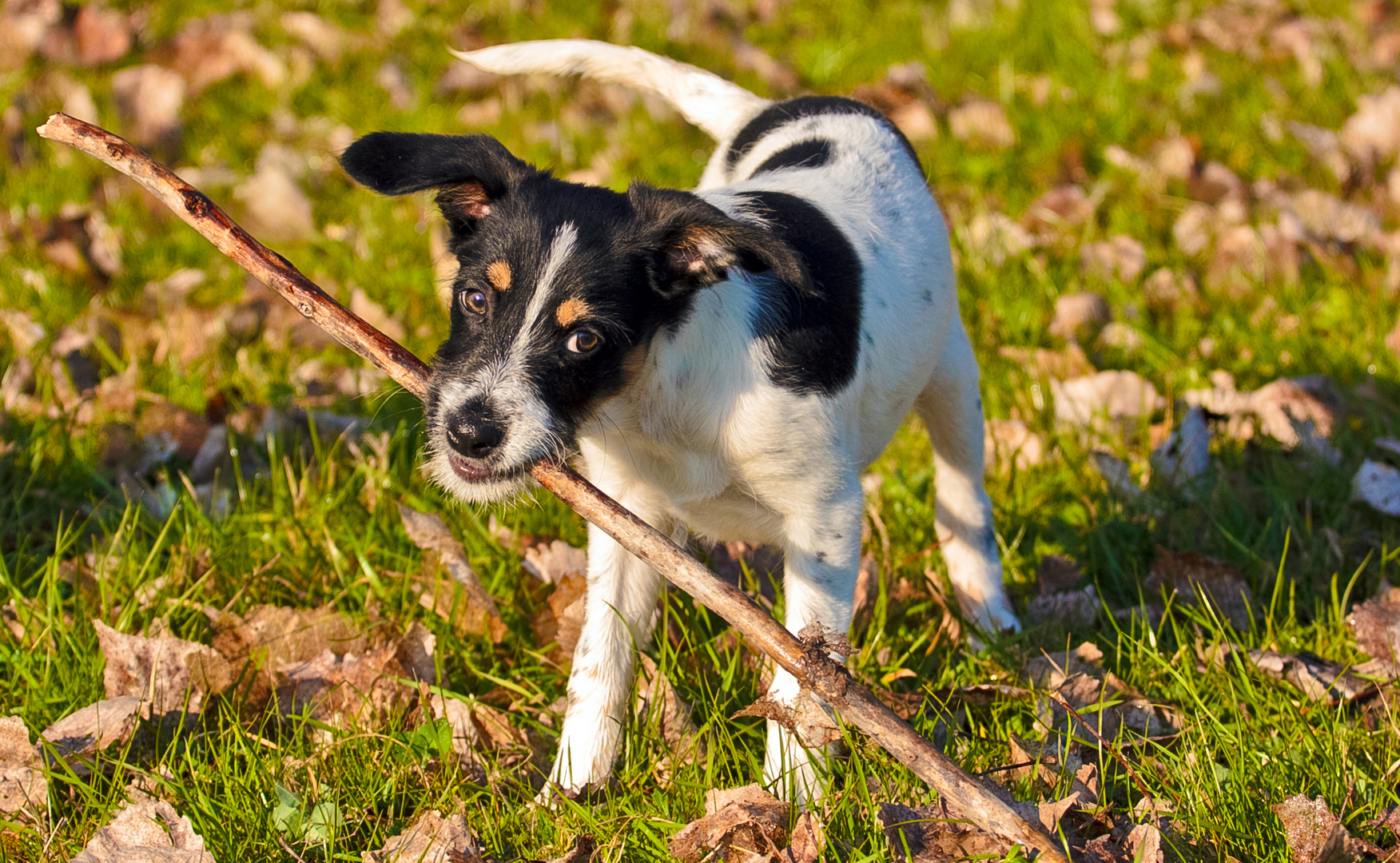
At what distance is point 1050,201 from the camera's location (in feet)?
18.9

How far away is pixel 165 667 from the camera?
2.93 m

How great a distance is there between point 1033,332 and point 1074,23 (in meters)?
3.83

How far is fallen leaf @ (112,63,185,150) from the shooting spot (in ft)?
21.0

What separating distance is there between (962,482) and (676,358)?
52.8 inches

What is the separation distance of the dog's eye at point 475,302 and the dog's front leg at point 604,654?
0.64m

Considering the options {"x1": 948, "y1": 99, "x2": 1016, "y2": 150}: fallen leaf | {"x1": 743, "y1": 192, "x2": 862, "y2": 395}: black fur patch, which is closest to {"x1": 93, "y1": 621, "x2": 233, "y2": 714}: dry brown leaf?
{"x1": 743, "y1": 192, "x2": 862, "y2": 395}: black fur patch

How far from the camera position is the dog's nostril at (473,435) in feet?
8.05

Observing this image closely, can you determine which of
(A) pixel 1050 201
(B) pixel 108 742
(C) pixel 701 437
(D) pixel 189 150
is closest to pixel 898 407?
(C) pixel 701 437

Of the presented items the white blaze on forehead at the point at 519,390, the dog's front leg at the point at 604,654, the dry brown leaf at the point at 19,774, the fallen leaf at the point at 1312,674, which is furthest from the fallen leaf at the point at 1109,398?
the dry brown leaf at the point at 19,774

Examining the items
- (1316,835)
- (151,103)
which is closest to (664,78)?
(1316,835)

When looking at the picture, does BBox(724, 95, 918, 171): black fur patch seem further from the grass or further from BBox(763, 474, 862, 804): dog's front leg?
BBox(763, 474, 862, 804): dog's front leg

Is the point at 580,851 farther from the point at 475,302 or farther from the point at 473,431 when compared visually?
the point at 475,302

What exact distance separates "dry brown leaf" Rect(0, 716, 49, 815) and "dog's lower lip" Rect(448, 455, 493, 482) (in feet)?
3.60

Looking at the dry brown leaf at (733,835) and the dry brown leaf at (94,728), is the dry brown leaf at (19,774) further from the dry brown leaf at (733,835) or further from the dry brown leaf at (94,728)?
the dry brown leaf at (733,835)
